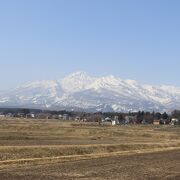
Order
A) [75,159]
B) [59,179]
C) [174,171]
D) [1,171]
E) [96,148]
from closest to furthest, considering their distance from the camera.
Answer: [59,179]
[1,171]
[174,171]
[75,159]
[96,148]

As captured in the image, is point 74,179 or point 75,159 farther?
point 75,159

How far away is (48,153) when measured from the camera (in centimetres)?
4031

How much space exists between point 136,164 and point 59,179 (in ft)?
37.8

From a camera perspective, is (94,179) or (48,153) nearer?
(94,179)

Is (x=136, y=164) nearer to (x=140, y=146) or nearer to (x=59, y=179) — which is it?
(x=59, y=179)

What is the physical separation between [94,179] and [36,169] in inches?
197

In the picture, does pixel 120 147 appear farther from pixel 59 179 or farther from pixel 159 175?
pixel 59 179

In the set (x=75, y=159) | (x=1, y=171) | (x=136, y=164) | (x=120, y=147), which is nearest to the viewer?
(x=1, y=171)

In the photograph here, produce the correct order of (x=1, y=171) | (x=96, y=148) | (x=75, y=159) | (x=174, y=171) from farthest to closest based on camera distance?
(x=96, y=148) → (x=75, y=159) → (x=174, y=171) → (x=1, y=171)

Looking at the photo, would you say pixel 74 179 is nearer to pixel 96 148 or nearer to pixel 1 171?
pixel 1 171

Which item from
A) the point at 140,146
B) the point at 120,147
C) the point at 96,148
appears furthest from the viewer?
the point at 140,146

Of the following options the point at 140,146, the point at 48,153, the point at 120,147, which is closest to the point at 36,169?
the point at 48,153

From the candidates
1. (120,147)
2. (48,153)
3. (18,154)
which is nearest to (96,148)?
(120,147)

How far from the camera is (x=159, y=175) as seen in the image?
95.5ft
